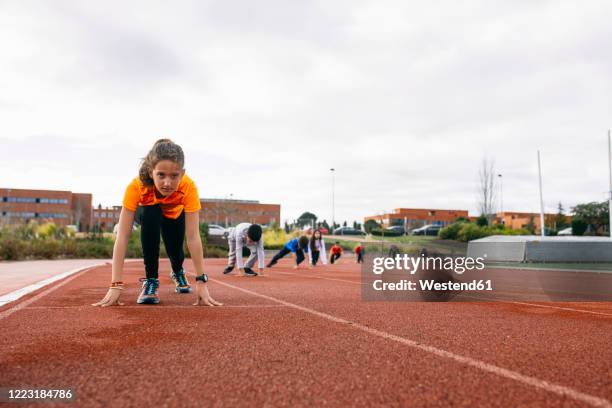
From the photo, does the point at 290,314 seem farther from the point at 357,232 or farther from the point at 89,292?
the point at 357,232

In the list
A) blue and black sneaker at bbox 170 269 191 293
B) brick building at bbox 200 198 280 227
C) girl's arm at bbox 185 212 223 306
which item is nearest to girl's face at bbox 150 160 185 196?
girl's arm at bbox 185 212 223 306

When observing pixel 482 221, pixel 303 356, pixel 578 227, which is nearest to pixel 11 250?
pixel 303 356

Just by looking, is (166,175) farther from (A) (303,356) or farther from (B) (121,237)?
(A) (303,356)

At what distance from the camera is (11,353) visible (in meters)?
2.75

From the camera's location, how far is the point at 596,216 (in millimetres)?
54719

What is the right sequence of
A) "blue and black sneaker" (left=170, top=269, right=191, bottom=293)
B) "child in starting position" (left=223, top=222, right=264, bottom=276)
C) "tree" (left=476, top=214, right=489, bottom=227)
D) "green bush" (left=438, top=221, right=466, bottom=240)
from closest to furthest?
"blue and black sneaker" (left=170, top=269, right=191, bottom=293) → "child in starting position" (left=223, top=222, right=264, bottom=276) → "green bush" (left=438, top=221, right=466, bottom=240) → "tree" (left=476, top=214, right=489, bottom=227)

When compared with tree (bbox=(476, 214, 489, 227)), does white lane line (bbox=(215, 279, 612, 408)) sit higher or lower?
lower

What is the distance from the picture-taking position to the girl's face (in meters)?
4.16

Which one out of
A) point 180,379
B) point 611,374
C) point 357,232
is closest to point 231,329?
point 180,379

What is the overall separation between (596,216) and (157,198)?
60923 mm

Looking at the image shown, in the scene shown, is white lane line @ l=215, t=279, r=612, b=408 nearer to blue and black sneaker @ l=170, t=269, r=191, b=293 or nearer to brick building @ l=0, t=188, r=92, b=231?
blue and black sneaker @ l=170, t=269, r=191, b=293

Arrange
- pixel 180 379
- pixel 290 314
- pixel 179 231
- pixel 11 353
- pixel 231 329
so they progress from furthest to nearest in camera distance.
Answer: pixel 179 231 → pixel 290 314 → pixel 231 329 → pixel 11 353 → pixel 180 379

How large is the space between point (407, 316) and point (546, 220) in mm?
63884

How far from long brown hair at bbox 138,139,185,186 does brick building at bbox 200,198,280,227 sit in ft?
166
